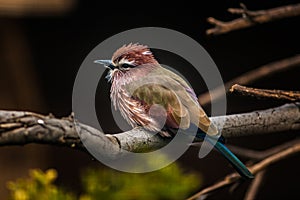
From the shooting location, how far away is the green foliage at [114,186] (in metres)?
1.33

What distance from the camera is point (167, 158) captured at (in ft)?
4.85

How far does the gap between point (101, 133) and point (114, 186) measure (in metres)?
0.39

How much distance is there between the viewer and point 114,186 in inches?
54.8

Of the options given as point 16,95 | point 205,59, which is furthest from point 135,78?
point 16,95

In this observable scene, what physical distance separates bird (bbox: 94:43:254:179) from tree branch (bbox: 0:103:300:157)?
36mm

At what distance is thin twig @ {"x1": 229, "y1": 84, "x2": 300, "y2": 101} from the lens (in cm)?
118

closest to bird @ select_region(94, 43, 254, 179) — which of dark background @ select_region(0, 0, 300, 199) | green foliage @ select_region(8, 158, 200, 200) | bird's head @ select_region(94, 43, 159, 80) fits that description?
bird's head @ select_region(94, 43, 159, 80)

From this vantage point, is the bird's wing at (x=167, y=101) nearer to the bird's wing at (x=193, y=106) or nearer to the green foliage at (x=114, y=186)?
the bird's wing at (x=193, y=106)

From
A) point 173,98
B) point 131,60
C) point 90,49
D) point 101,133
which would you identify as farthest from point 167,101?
point 90,49

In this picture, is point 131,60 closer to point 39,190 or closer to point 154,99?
point 154,99

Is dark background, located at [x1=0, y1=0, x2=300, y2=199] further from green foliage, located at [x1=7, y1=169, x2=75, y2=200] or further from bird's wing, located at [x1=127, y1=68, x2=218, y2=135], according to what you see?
green foliage, located at [x1=7, y1=169, x2=75, y2=200]

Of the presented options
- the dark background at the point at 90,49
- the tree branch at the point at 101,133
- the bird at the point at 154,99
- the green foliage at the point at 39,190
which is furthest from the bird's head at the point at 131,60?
the dark background at the point at 90,49

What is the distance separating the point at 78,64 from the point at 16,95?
0.28m

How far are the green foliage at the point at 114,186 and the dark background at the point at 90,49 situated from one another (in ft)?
4.05
